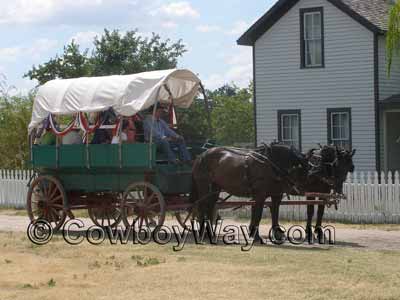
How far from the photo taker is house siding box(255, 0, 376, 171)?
2822cm

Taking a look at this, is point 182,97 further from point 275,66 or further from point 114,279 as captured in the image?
point 275,66

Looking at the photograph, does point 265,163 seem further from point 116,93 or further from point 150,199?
point 116,93

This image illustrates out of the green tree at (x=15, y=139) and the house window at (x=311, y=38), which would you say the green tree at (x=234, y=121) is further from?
the house window at (x=311, y=38)

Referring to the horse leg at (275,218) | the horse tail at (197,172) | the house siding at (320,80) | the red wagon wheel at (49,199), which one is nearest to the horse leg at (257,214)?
the horse leg at (275,218)

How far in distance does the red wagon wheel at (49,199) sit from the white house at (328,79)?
12550mm

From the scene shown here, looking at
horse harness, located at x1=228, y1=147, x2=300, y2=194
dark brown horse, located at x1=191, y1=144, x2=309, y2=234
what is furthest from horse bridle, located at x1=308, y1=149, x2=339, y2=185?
horse harness, located at x1=228, y1=147, x2=300, y2=194

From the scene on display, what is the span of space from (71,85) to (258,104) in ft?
42.1

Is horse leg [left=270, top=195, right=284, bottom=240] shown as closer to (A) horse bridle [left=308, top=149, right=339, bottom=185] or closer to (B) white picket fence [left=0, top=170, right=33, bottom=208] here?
(A) horse bridle [left=308, top=149, right=339, bottom=185]

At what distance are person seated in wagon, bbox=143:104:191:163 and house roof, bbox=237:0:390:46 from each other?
38.6 feet

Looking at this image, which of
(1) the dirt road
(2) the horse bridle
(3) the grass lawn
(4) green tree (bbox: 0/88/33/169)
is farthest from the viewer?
(4) green tree (bbox: 0/88/33/169)

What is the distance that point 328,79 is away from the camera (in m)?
29.1

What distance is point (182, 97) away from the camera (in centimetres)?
1931

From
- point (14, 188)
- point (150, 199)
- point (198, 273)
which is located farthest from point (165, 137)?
point (14, 188)

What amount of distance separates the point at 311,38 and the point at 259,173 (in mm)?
14059
